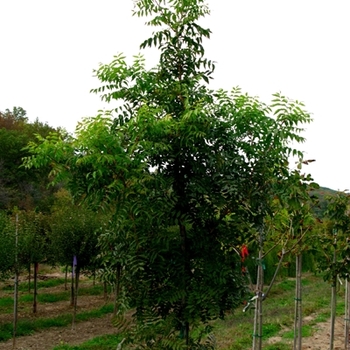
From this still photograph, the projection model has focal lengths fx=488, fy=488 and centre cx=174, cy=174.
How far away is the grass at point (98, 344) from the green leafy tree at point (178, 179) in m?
6.89

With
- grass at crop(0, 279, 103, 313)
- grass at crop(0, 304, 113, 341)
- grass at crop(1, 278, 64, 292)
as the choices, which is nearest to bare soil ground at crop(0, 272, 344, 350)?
grass at crop(0, 304, 113, 341)

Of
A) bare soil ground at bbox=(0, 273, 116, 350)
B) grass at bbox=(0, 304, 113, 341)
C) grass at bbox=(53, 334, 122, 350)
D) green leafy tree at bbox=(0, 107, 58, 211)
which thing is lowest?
bare soil ground at bbox=(0, 273, 116, 350)

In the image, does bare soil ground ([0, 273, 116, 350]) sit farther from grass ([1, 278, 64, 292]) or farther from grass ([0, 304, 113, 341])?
grass ([1, 278, 64, 292])

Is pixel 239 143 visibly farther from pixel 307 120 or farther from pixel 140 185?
pixel 140 185

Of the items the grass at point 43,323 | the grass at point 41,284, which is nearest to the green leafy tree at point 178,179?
→ the grass at point 43,323

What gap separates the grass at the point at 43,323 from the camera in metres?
11.7

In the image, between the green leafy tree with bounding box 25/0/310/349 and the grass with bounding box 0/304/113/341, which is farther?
the grass with bounding box 0/304/113/341

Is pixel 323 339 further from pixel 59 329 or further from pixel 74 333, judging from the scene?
pixel 59 329

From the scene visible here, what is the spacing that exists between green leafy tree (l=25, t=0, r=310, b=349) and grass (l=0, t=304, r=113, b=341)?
905 centimetres

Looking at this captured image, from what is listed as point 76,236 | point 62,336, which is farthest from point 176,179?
point 76,236

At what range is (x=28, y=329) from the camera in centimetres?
1212

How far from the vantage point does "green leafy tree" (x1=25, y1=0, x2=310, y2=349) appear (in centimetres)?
326

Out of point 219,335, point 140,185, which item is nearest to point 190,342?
point 140,185

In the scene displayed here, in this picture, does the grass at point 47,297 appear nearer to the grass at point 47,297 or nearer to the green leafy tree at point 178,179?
the grass at point 47,297
